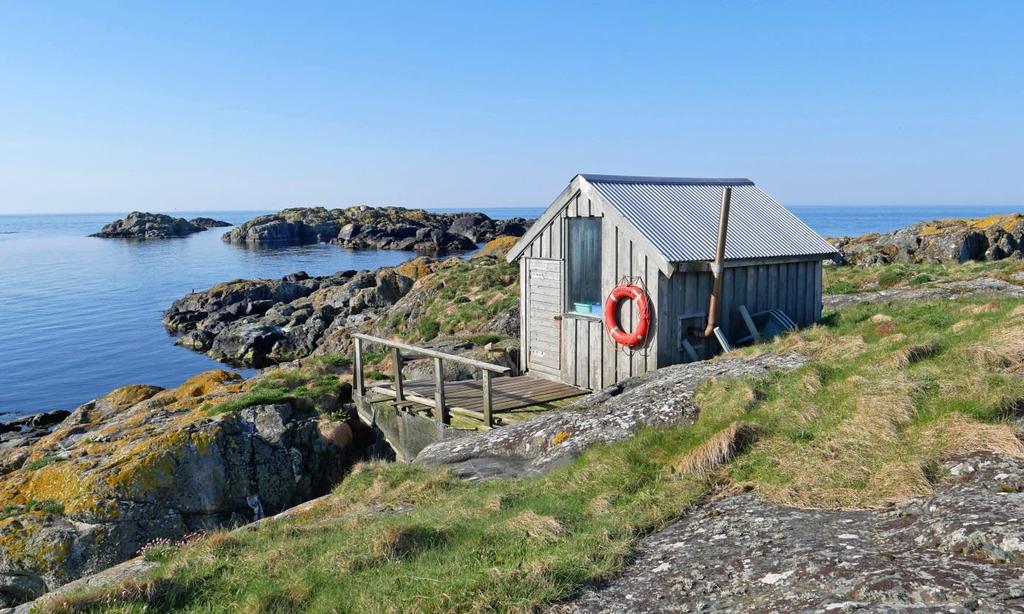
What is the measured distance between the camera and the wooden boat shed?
1348cm

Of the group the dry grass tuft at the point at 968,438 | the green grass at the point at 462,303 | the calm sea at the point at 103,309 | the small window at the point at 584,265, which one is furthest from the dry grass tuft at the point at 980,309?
the calm sea at the point at 103,309

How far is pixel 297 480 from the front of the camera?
45.8 ft

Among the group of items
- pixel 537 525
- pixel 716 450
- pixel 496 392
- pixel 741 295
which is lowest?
pixel 496 392

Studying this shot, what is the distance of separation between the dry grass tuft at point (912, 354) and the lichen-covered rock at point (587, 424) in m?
1.63

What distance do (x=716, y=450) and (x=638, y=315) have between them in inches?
225

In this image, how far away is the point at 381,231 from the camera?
110 meters

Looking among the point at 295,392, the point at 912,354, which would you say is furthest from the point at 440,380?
the point at 912,354

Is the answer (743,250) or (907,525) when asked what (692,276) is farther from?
(907,525)

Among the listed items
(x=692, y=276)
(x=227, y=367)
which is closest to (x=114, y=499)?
(x=692, y=276)

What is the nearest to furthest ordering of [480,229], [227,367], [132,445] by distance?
[132,445], [227,367], [480,229]

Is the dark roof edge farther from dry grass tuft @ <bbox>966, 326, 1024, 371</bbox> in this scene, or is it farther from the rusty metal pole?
dry grass tuft @ <bbox>966, 326, 1024, 371</bbox>

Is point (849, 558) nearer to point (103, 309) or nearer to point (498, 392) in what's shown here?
point (498, 392)

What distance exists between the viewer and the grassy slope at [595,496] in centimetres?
598

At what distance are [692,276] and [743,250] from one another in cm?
145
